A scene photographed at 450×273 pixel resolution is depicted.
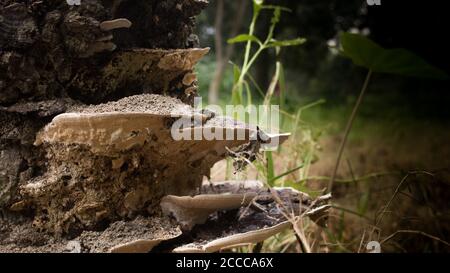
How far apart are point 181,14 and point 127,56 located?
169 millimetres

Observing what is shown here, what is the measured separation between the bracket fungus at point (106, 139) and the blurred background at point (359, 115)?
0.23 meters

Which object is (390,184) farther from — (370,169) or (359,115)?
(359,115)

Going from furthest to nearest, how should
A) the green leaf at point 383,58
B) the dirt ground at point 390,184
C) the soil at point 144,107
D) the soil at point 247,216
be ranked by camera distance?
the dirt ground at point 390,184, the green leaf at point 383,58, the soil at point 247,216, the soil at point 144,107

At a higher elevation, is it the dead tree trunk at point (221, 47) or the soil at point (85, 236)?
the dead tree trunk at point (221, 47)

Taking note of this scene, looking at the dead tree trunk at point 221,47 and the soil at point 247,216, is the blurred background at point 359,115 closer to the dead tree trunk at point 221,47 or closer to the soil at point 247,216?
the dead tree trunk at point 221,47

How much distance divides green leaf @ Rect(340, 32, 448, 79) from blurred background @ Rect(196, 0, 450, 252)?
20 centimetres

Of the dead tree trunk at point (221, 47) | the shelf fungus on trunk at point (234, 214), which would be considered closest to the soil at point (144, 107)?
the shelf fungus on trunk at point (234, 214)

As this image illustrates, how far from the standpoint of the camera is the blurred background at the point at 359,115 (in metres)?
1.41

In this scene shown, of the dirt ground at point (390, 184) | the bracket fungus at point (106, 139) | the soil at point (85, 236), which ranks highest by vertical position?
the bracket fungus at point (106, 139)

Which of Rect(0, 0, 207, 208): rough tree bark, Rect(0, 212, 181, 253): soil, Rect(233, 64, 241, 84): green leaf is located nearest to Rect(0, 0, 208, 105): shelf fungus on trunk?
Rect(0, 0, 207, 208): rough tree bark

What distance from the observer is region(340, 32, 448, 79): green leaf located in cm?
119

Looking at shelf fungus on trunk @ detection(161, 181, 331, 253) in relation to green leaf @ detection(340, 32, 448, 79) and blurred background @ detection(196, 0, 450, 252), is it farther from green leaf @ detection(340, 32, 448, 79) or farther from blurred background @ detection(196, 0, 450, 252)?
green leaf @ detection(340, 32, 448, 79)

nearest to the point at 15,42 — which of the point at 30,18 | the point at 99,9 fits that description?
the point at 30,18
